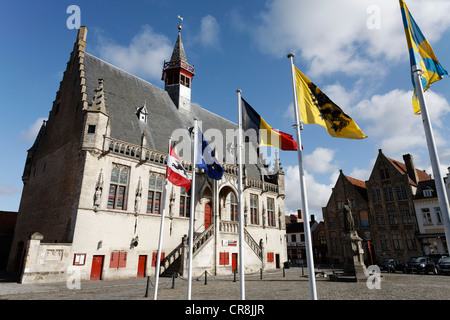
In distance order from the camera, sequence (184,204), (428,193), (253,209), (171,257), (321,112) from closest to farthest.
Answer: (321,112) → (171,257) → (184,204) → (253,209) → (428,193)

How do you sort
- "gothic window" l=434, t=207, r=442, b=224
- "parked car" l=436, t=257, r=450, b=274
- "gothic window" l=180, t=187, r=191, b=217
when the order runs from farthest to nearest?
"gothic window" l=434, t=207, r=442, b=224, "gothic window" l=180, t=187, r=191, b=217, "parked car" l=436, t=257, r=450, b=274

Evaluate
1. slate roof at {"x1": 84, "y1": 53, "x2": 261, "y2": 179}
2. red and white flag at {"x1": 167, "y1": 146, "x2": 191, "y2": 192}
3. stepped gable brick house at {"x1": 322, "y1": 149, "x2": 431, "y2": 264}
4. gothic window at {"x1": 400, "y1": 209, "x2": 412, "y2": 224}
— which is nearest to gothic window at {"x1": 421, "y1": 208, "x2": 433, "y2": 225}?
stepped gable brick house at {"x1": 322, "y1": 149, "x2": 431, "y2": 264}

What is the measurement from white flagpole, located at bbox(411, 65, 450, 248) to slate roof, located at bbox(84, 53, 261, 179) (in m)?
20.9

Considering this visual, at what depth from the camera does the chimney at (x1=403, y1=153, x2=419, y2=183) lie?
3946 centimetres

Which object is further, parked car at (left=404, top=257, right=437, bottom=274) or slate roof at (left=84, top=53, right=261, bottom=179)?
parked car at (left=404, top=257, right=437, bottom=274)

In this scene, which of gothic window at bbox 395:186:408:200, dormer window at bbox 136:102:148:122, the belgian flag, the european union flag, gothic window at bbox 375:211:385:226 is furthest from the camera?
gothic window at bbox 375:211:385:226

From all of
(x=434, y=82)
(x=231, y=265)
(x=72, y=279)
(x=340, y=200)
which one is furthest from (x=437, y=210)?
(x=72, y=279)

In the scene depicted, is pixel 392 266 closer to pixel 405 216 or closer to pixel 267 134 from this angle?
pixel 405 216

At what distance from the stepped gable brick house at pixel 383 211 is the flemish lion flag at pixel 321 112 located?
111ft

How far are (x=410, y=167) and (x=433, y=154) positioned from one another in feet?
133

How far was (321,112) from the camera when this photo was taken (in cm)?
840

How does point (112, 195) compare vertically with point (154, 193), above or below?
below

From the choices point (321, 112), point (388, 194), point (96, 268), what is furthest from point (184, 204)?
point (388, 194)

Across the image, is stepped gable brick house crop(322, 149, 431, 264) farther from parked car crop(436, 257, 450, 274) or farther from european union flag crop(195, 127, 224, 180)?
european union flag crop(195, 127, 224, 180)
